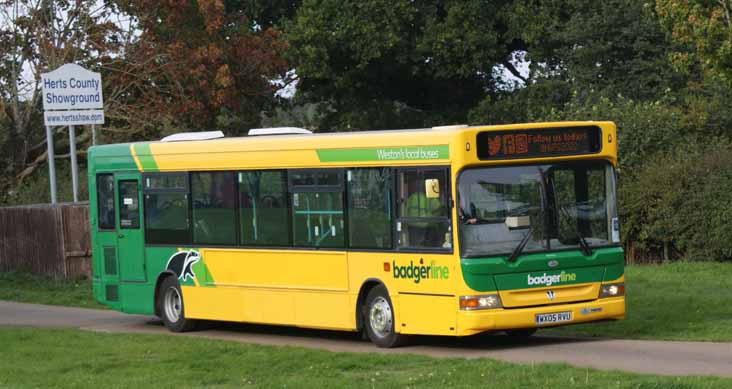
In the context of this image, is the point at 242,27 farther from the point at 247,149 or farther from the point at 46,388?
the point at 46,388

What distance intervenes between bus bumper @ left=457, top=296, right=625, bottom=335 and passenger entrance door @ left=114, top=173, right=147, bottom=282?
Answer: 6661 mm

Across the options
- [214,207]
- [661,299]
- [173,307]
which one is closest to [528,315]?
[661,299]

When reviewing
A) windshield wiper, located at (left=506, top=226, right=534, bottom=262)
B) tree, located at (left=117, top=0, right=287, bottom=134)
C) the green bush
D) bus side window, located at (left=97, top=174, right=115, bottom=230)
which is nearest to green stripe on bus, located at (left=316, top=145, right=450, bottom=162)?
windshield wiper, located at (left=506, top=226, right=534, bottom=262)

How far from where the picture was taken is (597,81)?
3753 cm

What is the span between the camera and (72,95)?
89.6 ft

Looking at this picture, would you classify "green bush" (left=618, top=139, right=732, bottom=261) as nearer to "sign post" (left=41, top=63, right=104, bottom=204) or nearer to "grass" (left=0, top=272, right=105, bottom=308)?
"grass" (left=0, top=272, right=105, bottom=308)

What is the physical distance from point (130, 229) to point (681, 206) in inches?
406

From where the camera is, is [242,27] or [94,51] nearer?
[94,51]

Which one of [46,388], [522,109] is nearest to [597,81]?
[522,109]

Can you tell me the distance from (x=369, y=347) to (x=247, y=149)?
11.0ft

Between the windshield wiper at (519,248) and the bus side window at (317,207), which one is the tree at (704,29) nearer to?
the bus side window at (317,207)

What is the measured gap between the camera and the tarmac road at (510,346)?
41.9 ft

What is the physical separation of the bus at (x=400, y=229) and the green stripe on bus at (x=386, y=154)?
0.02m

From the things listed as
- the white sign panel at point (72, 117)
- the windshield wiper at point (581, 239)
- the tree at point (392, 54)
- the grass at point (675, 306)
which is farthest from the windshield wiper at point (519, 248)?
the tree at point (392, 54)
